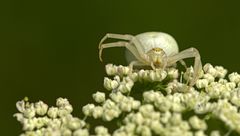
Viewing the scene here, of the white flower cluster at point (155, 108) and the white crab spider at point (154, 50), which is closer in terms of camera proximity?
the white flower cluster at point (155, 108)

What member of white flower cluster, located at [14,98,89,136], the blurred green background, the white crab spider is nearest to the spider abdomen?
the white crab spider

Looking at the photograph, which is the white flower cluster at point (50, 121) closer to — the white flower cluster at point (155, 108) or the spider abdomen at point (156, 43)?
the white flower cluster at point (155, 108)

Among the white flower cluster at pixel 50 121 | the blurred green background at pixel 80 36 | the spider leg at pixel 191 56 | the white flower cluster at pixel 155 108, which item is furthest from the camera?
the blurred green background at pixel 80 36

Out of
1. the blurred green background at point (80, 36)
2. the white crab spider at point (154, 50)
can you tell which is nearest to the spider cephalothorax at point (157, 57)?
the white crab spider at point (154, 50)

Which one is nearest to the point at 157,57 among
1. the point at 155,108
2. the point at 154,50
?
the point at 154,50

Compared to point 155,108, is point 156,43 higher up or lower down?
higher up

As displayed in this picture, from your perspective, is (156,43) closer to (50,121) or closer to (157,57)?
(157,57)

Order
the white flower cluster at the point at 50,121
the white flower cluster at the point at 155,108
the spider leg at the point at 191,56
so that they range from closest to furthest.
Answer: the white flower cluster at the point at 155,108 < the white flower cluster at the point at 50,121 < the spider leg at the point at 191,56
